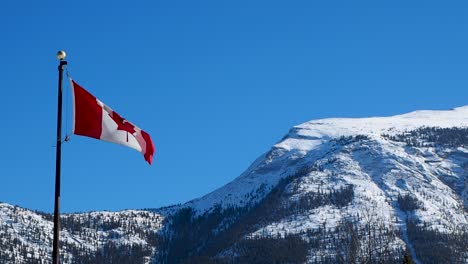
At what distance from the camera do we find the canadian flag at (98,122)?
38.6 m

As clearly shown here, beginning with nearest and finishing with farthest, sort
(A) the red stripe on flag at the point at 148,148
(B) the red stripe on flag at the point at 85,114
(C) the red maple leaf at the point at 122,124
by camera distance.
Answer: (B) the red stripe on flag at the point at 85,114, (C) the red maple leaf at the point at 122,124, (A) the red stripe on flag at the point at 148,148

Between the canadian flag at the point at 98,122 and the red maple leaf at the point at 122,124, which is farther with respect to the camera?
the red maple leaf at the point at 122,124

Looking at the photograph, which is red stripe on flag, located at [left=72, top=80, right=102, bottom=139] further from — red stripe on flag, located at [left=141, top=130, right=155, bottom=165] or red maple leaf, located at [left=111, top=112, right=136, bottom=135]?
red stripe on flag, located at [left=141, top=130, right=155, bottom=165]

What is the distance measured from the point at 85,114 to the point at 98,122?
0.74 meters

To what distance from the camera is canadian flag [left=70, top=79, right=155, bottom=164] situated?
38.6 meters

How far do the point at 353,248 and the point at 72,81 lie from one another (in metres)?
24.0

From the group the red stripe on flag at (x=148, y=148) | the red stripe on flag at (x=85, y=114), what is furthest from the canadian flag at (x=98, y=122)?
the red stripe on flag at (x=148, y=148)

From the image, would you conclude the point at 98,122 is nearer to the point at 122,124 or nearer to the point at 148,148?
the point at 122,124

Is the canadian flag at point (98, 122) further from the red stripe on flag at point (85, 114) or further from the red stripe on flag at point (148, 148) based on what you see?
the red stripe on flag at point (148, 148)

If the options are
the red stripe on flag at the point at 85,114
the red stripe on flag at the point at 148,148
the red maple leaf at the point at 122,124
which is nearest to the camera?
the red stripe on flag at the point at 85,114

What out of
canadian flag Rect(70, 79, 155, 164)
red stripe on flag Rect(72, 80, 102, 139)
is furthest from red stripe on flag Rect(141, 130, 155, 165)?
red stripe on flag Rect(72, 80, 102, 139)

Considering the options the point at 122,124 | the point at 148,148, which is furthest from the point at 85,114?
the point at 148,148

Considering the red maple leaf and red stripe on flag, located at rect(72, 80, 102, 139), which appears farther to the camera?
the red maple leaf

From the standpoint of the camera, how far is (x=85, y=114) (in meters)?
38.8
